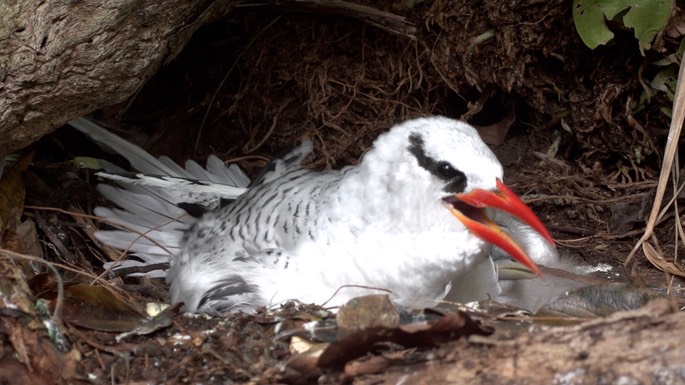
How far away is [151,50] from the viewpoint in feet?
11.5

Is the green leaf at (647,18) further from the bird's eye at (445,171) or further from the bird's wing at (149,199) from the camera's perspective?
the bird's wing at (149,199)

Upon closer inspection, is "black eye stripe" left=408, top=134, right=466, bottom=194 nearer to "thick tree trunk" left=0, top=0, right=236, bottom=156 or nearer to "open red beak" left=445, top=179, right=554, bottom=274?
"open red beak" left=445, top=179, right=554, bottom=274

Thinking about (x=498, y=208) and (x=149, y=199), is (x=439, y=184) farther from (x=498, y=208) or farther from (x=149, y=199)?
(x=149, y=199)

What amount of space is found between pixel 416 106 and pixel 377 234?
1864 mm

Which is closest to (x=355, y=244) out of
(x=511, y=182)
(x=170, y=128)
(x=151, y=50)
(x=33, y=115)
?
(x=151, y=50)

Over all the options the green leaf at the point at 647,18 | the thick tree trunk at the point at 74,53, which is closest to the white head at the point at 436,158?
the thick tree trunk at the point at 74,53

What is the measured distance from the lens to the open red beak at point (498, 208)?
3.02 meters

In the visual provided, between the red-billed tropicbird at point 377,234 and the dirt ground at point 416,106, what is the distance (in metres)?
0.49

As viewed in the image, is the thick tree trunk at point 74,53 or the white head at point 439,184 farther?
the thick tree trunk at point 74,53

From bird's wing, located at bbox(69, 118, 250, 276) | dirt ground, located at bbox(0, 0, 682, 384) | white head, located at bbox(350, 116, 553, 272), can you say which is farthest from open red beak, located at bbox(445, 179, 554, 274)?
bird's wing, located at bbox(69, 118, 250, 276)

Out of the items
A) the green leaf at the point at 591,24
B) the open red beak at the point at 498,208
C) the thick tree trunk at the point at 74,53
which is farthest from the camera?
the green leaf at the point at 591,24

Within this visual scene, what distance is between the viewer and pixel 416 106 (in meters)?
5.06

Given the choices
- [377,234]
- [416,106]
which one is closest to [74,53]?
[377,234]

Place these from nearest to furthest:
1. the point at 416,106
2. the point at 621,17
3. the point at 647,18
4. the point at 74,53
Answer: the point at 74,53, the point at 647,18, the point at 621,17, the point at 416,106
